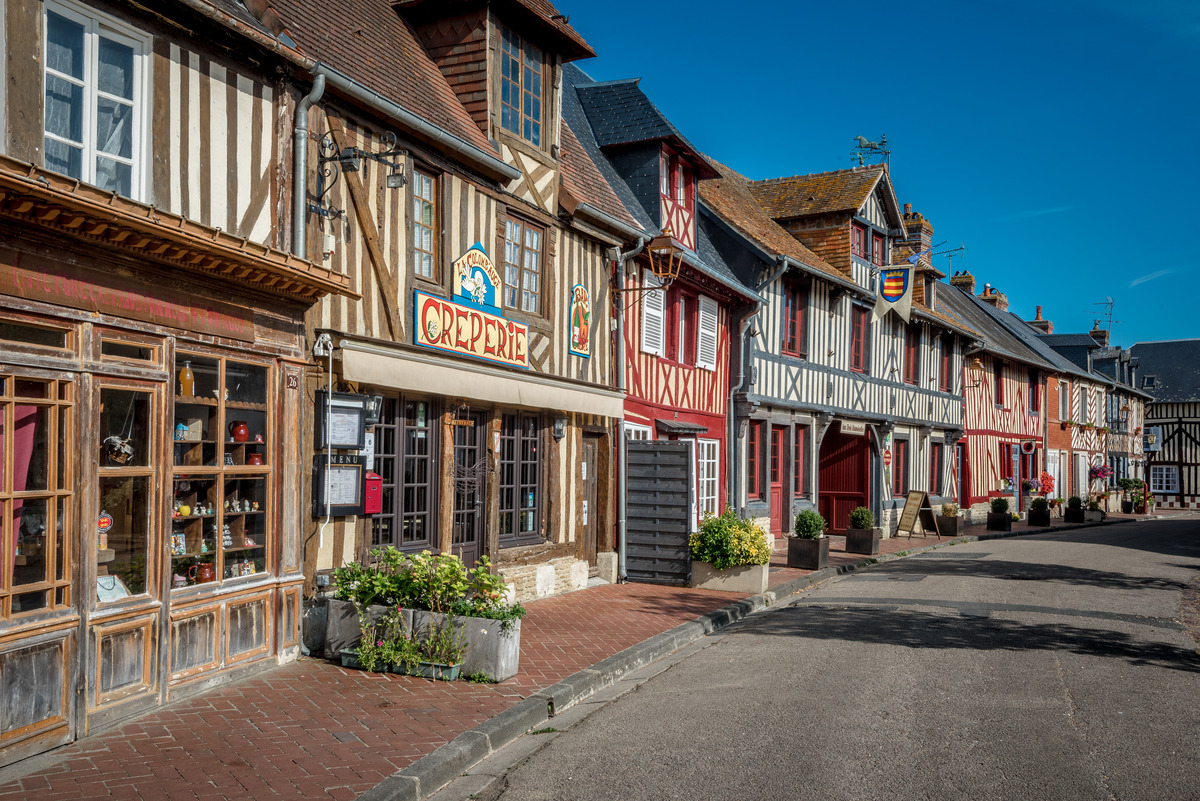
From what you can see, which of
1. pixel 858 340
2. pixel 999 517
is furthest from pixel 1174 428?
pixel 858 340

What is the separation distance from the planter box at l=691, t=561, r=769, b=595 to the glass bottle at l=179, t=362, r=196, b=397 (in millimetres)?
7450

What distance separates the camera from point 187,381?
6.39 m

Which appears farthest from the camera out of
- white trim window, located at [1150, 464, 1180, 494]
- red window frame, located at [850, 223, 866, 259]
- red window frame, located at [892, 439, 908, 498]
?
white trim window, located at [1150, 464, 1180, 494]

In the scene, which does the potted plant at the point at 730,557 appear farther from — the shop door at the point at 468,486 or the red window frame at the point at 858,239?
the red window frame at the point at 858,239

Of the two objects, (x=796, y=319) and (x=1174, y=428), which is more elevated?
(x=796, y=319)

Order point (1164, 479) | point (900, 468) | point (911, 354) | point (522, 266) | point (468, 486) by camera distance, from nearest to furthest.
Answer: point (468, 486) → point (522, 266) → point (900, 468) → point (911, 354) → point (1164, 479)

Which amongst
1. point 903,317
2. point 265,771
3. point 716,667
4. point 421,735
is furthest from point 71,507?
point 903,317

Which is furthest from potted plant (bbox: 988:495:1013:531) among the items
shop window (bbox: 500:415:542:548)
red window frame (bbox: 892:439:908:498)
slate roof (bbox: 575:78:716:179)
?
shop window (bbox: 500:415:542:548)

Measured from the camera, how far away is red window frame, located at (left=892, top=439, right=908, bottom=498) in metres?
22.9

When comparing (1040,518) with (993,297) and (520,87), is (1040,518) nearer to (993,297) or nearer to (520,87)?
(993,297)

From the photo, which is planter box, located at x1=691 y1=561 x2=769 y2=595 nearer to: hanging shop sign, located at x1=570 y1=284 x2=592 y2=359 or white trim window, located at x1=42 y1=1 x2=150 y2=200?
hanging shop sign, located at x1=570 y1=284 x2=592 y2=359

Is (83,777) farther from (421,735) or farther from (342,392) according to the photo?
(342,392)

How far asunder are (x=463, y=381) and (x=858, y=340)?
13.7 meters

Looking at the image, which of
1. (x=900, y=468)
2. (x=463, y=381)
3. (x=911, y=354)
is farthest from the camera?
(x=911, y=354)
